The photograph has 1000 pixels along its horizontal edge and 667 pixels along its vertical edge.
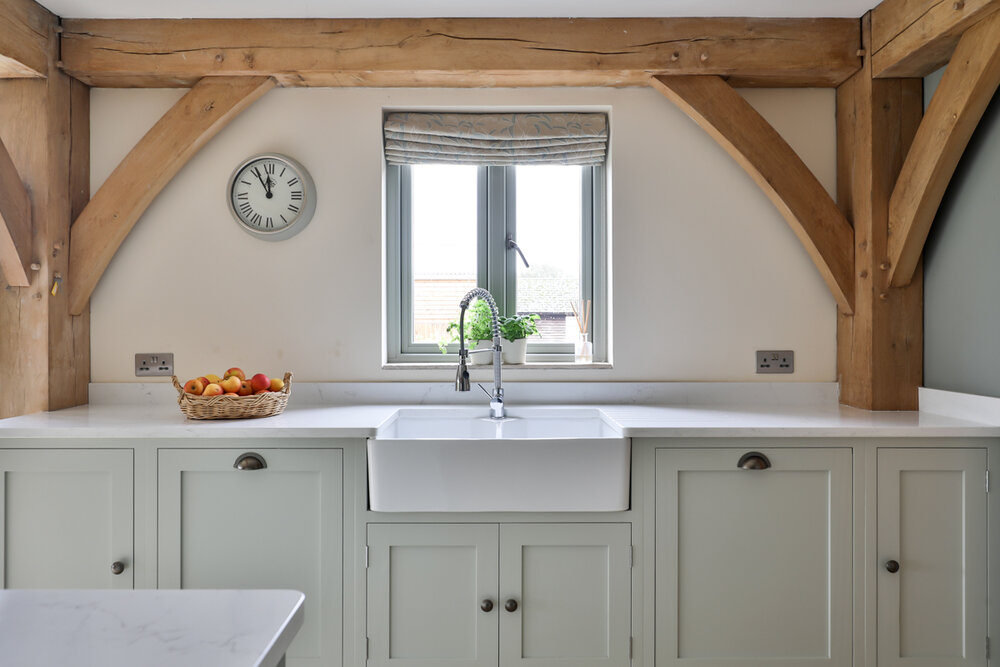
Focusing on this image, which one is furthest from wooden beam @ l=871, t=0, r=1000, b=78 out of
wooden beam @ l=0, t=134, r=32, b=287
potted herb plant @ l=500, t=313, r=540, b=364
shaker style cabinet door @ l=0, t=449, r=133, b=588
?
wooden beam @ l=0, t=134, r=32, b=287

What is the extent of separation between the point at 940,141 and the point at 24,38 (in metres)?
3.10

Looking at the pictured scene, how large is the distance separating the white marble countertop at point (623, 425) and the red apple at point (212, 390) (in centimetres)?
9

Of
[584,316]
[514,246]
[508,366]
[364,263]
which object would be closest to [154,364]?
→ [364,263]

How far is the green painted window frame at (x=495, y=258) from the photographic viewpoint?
258 cm

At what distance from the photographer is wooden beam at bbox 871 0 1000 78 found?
1.79m

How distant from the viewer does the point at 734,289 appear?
2445mm

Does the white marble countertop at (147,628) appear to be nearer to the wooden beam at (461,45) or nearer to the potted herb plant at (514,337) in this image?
the potted herb plant at (514,337)

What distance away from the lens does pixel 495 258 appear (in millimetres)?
2605

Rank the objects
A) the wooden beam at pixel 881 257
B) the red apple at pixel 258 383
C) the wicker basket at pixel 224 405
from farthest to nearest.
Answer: the wooden beam at pixel 881 257, the red apple at pixel 258 383, the wicker basket at pixel 224 405

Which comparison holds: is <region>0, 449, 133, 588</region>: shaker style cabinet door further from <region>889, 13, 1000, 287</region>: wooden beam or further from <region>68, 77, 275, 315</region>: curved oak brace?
<region>889, 13, 1000, 287</region>: wooden beam

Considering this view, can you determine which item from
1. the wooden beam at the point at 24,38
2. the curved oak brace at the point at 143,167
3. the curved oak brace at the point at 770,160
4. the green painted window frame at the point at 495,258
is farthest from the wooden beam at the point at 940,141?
the wooden beam at the point at 24,38

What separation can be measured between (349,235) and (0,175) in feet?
3.91

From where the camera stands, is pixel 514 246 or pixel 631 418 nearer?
pixel 631 418

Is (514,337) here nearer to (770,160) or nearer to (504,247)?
(504,247)
